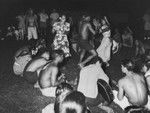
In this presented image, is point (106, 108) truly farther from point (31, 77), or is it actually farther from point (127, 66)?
point (31, 77)

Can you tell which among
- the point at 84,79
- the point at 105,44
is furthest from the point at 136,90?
the point at 105,44

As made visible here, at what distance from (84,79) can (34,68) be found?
2.00 meters

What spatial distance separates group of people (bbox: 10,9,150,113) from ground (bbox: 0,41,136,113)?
0.22 meters

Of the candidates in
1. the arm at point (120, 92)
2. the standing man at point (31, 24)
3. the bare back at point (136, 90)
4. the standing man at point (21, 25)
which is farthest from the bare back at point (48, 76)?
the standing man at point (21, 25)

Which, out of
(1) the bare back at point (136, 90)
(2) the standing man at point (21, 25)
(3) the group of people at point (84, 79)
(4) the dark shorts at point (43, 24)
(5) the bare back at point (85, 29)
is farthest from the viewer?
(4) the dark shorts at point (43, 24)

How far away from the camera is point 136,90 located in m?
6.33

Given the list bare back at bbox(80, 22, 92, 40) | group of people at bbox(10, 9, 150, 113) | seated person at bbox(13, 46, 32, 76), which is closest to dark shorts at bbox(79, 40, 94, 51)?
group of people at bbox(10, 9, 150, 113)

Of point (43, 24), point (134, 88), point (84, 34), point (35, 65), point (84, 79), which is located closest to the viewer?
point (134, 88)

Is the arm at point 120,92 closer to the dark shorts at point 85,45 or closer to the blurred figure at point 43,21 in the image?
the dark shorts at point 85,45

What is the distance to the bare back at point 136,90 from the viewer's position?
633 cm

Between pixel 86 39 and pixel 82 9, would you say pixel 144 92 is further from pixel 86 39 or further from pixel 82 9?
pixel 82 9

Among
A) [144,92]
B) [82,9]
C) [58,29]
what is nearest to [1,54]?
[58,29]

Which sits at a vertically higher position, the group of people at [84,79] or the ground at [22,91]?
the group of people at [84,79]

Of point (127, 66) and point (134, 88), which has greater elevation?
point (127, 66)
